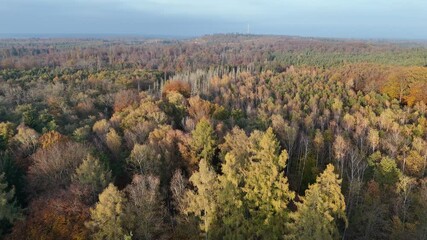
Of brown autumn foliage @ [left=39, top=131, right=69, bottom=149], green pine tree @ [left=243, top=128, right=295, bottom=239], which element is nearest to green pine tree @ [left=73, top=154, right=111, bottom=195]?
brown autumn foliage @ [left=39, top=131, right=69, bottom=149]

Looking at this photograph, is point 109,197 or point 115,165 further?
point 115,165

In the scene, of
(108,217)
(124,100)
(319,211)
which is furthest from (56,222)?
(124,100)

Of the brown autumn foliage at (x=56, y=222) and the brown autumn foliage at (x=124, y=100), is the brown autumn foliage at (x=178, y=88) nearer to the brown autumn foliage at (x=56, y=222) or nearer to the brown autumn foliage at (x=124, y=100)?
the brown autumn foliage at (x=124, y=100)

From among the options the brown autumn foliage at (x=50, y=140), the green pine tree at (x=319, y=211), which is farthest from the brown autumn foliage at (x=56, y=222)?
the green pine tree at (x=319, y=211)

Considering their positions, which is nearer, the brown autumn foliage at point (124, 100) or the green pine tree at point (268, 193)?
the green pine tree at point (268, 193)

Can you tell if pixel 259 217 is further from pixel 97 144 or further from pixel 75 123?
pixel 75 123

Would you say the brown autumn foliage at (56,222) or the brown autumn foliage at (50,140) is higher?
the brown autumn foliage at (50,140)

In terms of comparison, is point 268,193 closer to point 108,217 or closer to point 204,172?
point 204,172

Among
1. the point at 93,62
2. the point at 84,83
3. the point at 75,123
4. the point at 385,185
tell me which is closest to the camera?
the point at 385,185

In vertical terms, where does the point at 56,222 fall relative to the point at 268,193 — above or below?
below

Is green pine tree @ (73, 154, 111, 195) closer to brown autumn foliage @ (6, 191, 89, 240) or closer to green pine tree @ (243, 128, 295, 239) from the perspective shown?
brown autumn foliage @ (6, 191, 89, 240)

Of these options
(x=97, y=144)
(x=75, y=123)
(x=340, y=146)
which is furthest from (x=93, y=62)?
(x=340, y=146)
